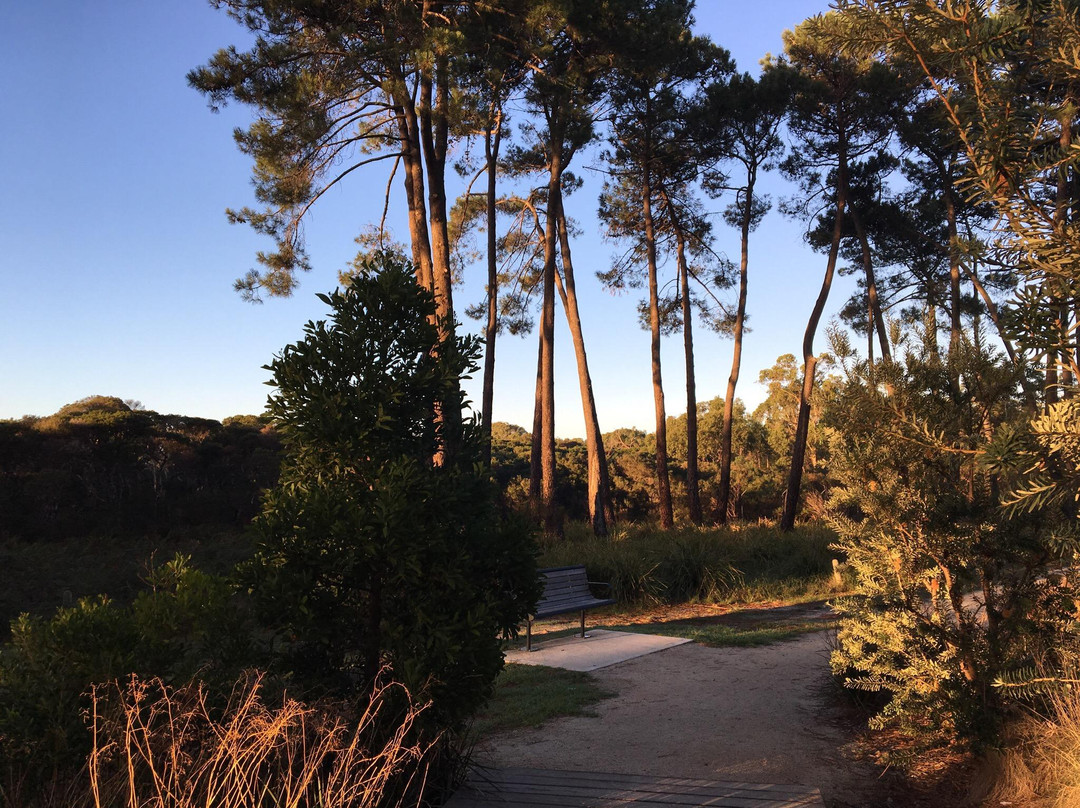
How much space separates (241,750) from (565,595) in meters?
6.91

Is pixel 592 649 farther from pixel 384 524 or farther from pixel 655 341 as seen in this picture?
pixel 655 341

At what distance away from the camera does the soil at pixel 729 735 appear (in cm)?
446

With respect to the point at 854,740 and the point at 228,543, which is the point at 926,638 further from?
the point at 228,543

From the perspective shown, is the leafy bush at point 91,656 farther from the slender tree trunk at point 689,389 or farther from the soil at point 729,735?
the slender tree trunk at point 689,389

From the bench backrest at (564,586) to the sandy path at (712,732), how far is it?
5.54 feet

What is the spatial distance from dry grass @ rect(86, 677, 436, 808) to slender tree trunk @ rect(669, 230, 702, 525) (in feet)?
58.6

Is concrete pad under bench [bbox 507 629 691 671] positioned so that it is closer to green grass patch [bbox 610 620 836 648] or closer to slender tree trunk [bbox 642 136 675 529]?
green grass patch [bbox 610 620 836 648]

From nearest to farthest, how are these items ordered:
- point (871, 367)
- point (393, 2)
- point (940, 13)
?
point (940, 13), point (871, 367), point (393, 2)

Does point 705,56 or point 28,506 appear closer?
point 28,506

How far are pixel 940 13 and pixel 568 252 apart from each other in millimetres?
16775

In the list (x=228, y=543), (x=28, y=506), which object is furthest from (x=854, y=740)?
(x=28, y=506)

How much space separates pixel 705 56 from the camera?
20766 mm

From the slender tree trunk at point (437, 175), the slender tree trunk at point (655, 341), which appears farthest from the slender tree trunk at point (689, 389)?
the slender tree trunk at point (437, 175)

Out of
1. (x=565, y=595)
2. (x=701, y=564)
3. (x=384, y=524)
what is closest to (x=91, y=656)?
(x=384, y=524)
